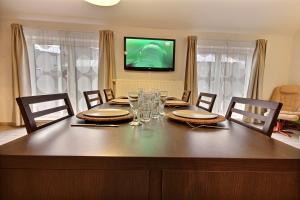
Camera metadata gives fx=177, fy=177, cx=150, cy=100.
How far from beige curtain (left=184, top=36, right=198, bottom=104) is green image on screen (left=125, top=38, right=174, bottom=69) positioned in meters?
0.38

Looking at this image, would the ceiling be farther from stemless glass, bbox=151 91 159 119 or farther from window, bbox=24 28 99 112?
stemless glass, bbox=151 91 159 119

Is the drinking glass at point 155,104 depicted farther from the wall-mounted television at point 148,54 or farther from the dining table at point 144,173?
the wall-mounted television at point 148,54

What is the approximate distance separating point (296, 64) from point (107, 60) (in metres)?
4.27

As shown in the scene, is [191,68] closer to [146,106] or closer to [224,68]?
[224,68]

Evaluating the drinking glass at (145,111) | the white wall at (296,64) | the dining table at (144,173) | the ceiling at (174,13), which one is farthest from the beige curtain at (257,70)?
the dining table at (144,173)

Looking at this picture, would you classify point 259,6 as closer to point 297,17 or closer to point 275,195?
point 297,17

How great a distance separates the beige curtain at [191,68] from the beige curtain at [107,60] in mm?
1573

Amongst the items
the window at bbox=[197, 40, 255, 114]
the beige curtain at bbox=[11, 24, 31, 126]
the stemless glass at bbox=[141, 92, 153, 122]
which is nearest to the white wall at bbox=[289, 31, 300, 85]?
the window at bbox=[197, 40, 255, 114]

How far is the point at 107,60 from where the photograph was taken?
368 cm

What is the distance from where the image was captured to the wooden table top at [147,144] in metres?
0.51

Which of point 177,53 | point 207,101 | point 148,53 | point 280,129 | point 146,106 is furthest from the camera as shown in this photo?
point 177,53

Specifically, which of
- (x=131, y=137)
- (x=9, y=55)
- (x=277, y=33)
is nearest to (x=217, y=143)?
(x=131, y=137)

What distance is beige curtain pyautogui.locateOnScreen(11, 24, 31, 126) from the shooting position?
3402 millimetres

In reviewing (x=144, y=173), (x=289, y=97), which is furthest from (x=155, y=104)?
(x=289, y=97)
